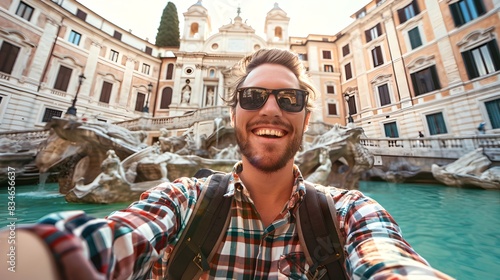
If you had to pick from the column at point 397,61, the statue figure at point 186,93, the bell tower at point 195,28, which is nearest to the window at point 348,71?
the column at point 397,61

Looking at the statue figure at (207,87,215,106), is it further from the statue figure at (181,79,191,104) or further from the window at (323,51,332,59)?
the window at (323,51,332,59)

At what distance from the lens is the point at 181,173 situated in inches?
273

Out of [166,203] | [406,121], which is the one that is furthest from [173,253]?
[406,121]

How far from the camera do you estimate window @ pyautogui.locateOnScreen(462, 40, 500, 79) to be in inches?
476

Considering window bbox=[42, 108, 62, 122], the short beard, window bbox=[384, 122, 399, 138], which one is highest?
window bbox=[42, 108, 62, 122]

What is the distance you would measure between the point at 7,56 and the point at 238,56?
1862cm

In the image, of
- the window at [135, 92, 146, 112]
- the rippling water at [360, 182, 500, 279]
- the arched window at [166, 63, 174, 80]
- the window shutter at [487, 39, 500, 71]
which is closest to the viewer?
the rippling water at [360, 182, 500, 279]

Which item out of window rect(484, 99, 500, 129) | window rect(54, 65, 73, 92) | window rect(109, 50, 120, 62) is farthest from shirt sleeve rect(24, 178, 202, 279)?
window rect(109, 50, 120, 62)

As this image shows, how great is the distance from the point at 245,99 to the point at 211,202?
0.78 metres

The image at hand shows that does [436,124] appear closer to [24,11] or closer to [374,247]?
[374,247]

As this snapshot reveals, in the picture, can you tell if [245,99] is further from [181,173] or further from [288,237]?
[181,173]

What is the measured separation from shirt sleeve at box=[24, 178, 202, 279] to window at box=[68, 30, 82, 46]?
82.5ft

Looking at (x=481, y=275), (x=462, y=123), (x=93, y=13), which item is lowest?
(x=481, y=275)

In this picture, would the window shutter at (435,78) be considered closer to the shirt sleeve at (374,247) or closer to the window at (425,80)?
the window at (425,80)
